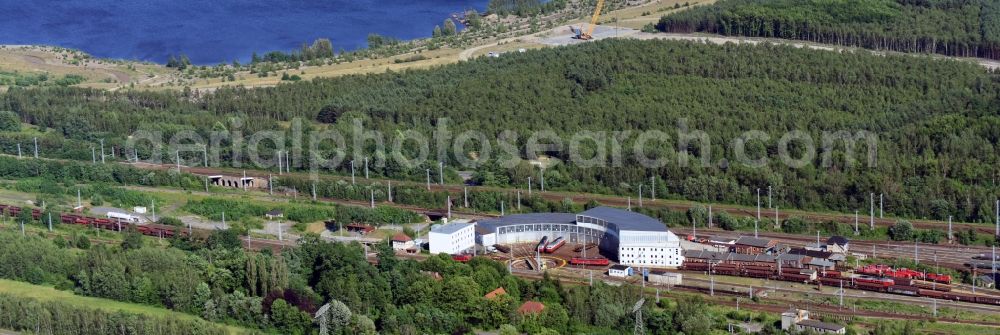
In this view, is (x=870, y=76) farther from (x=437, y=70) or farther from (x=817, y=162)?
(x=437, y=70)

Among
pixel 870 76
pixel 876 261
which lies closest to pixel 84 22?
pixel 870 76

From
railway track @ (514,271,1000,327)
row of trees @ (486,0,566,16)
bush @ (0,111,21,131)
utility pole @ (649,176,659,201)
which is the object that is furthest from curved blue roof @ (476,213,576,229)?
row of trees @ (486,0,566,16)

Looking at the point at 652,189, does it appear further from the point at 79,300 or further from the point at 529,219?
the point at 79,300

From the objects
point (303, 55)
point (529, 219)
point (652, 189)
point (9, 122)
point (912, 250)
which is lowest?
point (912, 250)

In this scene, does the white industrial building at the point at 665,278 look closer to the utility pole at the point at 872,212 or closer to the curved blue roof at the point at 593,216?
the curved blue roof at the point at 593,216

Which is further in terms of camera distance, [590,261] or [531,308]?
[590,261]

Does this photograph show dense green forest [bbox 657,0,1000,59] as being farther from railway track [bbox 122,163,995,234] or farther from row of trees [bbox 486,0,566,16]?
railway track [bbox 122,163,995,234]

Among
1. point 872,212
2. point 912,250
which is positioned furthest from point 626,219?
point 912,250

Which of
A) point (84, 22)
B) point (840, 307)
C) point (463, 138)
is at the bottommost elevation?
point (840, 307)
